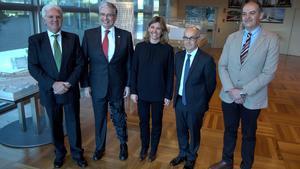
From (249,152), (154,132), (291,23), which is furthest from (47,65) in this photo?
(291,23)

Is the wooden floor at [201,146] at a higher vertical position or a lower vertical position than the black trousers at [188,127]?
lower

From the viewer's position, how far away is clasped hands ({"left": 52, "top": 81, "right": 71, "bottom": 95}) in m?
2.16

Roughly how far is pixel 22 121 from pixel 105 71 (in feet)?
5.07

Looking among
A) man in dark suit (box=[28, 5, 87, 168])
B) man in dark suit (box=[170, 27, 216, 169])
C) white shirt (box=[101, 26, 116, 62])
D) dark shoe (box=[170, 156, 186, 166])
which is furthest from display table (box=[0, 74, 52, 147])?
man in dark suit (box=[170, 27, 216, 169])

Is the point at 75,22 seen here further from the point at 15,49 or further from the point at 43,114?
the point at 43,114

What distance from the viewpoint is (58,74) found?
2211 millimetres

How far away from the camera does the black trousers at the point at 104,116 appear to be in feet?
8.07

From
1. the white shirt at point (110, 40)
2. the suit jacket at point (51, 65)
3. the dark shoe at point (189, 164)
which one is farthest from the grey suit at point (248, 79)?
the suit jacket at point (51, 65)

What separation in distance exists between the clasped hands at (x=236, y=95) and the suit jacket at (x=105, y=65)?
0.92 meters

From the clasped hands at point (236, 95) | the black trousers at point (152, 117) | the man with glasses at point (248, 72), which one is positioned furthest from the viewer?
the black trousers at point (152, 117)

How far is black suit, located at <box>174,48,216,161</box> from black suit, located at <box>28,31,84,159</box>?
0.90 metres

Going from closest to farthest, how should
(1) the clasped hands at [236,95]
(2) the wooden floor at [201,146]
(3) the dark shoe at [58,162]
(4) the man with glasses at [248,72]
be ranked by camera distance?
(4) the man with glasses at [248,72] < (1) the clasped hands at [236,95] < (3) the dark shoe at [58,162] < (2) the wooden floor at [201,146]

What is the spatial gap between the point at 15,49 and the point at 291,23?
36.9 feet

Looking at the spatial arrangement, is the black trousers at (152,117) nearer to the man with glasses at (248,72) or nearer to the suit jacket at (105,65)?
the suit jacket at (105,65)
